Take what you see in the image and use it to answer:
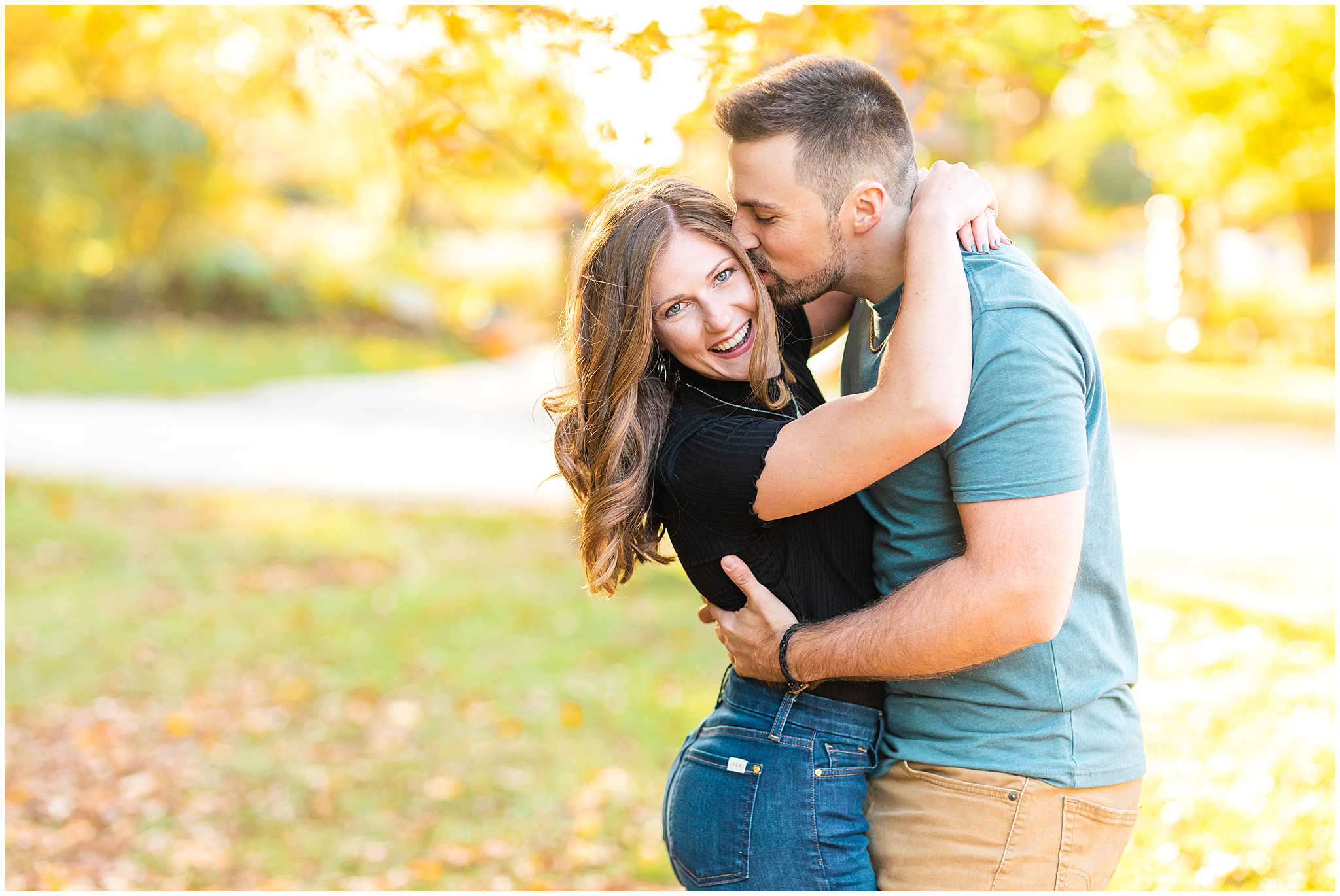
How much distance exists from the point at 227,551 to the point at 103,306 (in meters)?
13.0

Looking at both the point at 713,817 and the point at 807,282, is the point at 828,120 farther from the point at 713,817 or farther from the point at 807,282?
the point at 713,817

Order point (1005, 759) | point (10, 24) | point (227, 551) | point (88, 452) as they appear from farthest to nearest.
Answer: point (10, 24)
point (88, 452)
point (227, 551)
point (1005, 759)

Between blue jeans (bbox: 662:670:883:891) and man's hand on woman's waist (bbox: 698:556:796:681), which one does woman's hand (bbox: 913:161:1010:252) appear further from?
blue jeans (bbox: 662:670:883:891)

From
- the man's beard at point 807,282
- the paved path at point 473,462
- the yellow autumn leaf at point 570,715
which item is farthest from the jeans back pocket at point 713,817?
the paved path at point 473,462

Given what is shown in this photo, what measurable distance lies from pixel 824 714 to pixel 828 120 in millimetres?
1151

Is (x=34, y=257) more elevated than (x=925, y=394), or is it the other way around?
(x=34, y=257)

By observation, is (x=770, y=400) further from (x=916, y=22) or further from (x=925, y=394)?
(x=916, y=22)

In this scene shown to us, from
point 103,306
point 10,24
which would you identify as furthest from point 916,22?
point 103,306

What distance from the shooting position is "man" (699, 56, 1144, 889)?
2156 millimetres

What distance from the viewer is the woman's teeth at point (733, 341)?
2.52m

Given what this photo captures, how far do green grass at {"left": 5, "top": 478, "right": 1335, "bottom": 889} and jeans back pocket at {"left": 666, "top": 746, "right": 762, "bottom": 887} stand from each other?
8.32 feet

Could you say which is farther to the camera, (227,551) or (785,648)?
(227,551)

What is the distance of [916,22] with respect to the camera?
4.33 meters

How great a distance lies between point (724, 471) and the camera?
94.2 inches
